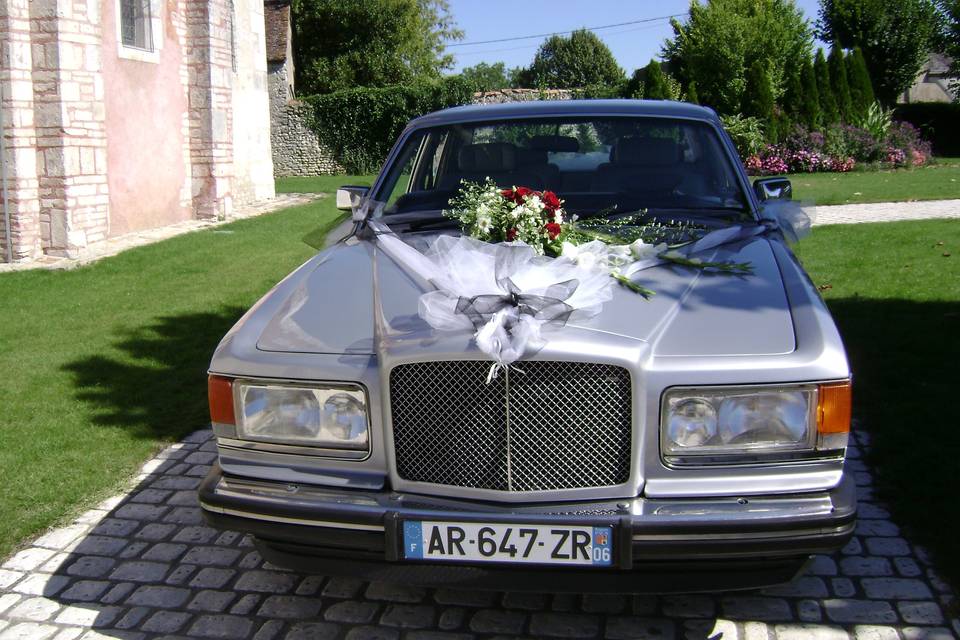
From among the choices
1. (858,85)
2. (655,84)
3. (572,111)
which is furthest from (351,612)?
(858,85)

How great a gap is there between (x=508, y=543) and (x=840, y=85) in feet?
87.8

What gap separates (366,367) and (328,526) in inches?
20.0

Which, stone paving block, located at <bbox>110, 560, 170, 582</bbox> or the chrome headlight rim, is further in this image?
stone paving block, located at <bbox>110, 560, 170, 582</bbox>

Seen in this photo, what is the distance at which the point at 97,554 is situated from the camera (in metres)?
4.00

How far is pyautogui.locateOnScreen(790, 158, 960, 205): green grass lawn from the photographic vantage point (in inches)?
669

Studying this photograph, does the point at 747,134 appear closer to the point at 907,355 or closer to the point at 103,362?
the point at 907,355

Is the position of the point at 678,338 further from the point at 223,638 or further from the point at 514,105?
the point at 514,105

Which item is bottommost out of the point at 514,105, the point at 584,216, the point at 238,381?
the point at 238,381

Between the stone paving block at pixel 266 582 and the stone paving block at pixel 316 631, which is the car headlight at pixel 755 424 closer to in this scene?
the stone paving block at pixel 316 631

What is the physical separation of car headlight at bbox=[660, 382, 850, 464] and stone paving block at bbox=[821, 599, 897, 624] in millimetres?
786

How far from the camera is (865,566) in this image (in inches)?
147

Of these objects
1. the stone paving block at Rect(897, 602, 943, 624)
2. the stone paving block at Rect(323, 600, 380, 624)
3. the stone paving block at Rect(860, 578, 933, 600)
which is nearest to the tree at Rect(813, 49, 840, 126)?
the stone paving block at Rect(860, 578, 933, 600)

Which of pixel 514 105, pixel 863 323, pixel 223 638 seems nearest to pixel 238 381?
pixel 223 638

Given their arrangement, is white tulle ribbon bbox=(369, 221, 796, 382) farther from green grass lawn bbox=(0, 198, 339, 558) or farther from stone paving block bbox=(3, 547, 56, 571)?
green grass lawn bbox=(0, 198, 339, 558)
